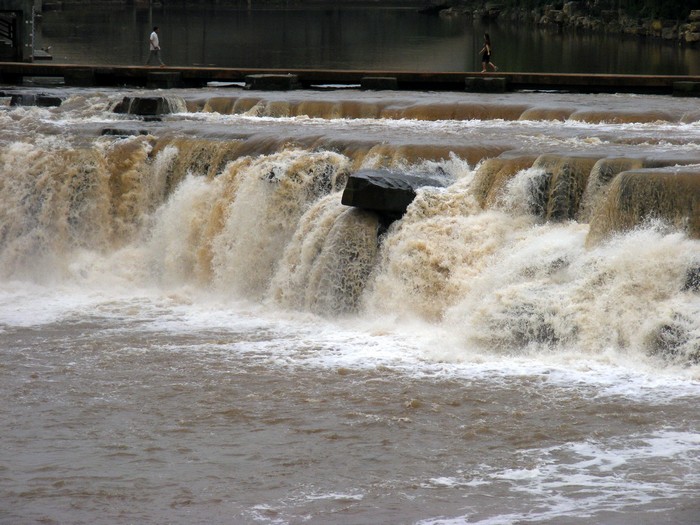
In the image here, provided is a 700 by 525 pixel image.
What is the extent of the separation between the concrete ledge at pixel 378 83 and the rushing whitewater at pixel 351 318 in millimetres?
4681

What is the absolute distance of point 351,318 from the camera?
1697 centimetres

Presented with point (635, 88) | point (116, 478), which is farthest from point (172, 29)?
point (116, 478)

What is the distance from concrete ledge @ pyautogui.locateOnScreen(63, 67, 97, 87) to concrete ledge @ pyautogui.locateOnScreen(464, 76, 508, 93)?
8992mm

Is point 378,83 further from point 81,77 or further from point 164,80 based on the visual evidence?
point 81,77

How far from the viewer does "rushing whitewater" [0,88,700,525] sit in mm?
11203

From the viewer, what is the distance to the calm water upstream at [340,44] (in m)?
47.7

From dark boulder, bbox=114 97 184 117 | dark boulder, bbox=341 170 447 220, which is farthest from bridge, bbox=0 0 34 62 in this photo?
dark boulder, bbox=341 170 447 220

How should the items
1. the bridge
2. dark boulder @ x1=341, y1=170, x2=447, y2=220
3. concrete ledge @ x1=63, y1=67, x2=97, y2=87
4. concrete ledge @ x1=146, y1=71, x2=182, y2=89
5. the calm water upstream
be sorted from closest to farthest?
dark boulder @ x1=341, y1=170, x2=447, y2=220 → concrete ledge @ x1=146, y1=71, x2=182, y2=89 → concrete ledge @ x1=63, y1=67, x2=97, y2=87 → the bridge → the calm water upstream

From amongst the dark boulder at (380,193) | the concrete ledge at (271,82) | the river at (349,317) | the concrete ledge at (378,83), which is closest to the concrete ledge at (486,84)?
the concrete ledge at (378,83)

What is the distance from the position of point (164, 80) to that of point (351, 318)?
14.7 metres

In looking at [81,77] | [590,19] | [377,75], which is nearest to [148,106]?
[81,77]

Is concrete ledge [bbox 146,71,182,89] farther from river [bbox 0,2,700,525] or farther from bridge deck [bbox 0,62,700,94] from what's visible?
river [bbox 0,2,700,525]

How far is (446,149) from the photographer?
19031 mm

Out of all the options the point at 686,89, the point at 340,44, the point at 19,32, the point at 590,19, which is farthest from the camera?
the point at 590,19
